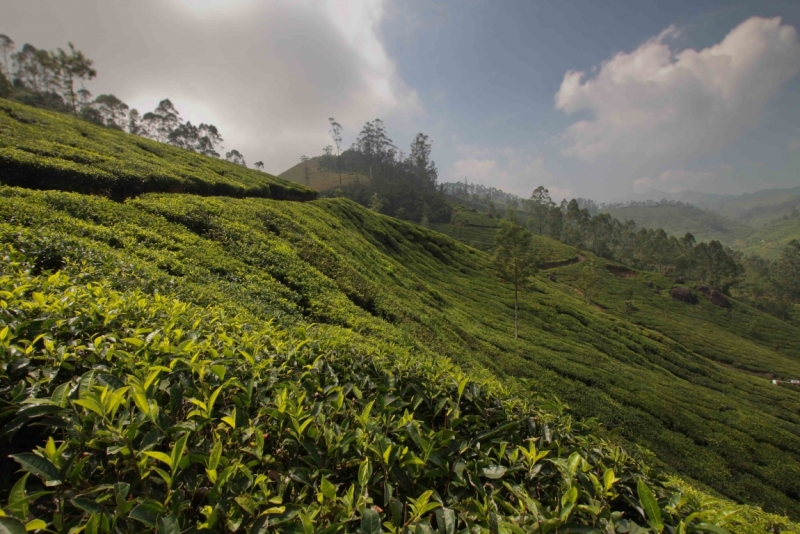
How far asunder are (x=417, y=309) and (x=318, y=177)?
5219 inches

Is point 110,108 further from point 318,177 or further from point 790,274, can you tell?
point 790,274

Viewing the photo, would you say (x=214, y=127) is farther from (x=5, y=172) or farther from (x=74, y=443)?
(x=74, y=443)

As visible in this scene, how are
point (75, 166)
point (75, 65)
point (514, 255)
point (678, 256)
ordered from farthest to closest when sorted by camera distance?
point (678, 256)
point (75, 65)
point (514, 255)
point (75, 166)

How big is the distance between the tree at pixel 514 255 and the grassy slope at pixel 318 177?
88.2m

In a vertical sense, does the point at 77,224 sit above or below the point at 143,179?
below

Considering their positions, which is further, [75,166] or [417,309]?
[417,309]

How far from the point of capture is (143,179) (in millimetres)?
14586

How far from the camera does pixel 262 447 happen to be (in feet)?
7.07

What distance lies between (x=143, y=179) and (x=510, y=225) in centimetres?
1959

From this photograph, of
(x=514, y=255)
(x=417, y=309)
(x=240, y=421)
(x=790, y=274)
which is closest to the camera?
(x=240, y=421)

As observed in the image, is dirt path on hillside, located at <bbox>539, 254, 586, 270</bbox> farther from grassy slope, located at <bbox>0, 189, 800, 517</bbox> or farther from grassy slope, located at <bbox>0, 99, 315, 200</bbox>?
grassy slope, located at <bbox>0, 99, 315, 200</bbox>

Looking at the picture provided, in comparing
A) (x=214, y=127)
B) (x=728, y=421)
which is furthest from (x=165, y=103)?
(x=728, y=421)

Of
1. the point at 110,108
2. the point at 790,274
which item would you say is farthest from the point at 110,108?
the point at 790,274

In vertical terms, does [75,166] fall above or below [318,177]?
below
